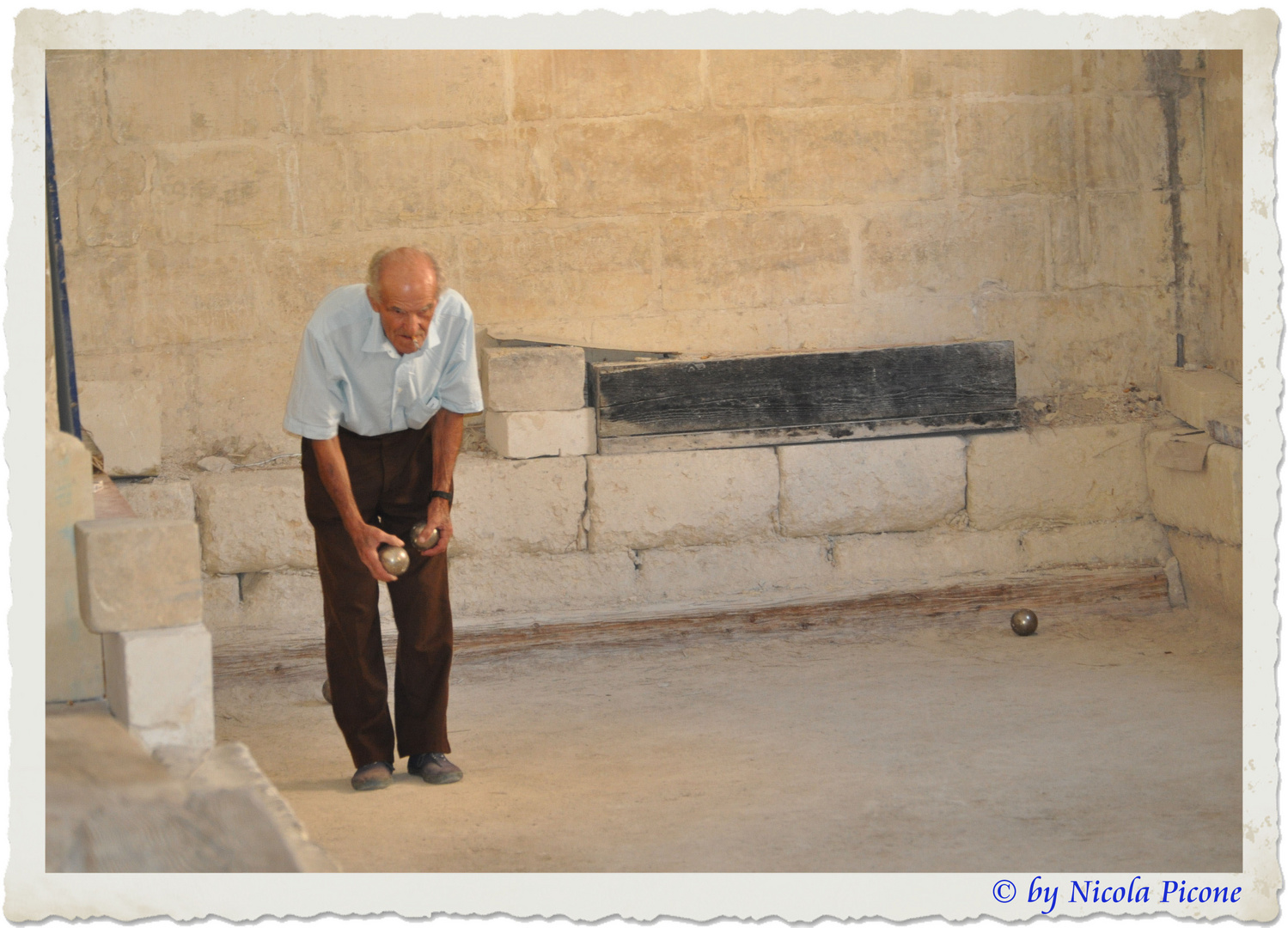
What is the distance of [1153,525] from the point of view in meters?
6.65

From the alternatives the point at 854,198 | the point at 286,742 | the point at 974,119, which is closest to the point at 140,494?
the point at 286,742

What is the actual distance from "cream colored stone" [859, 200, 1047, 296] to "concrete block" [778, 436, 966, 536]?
785 millimetres

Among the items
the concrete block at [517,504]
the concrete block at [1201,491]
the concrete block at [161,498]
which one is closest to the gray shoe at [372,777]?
the concrete block at [517,504]

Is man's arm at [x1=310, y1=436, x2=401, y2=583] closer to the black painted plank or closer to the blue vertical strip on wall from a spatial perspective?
the blue vertical strip on wall

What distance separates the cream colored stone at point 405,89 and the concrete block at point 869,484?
2072mm

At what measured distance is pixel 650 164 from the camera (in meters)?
6.42

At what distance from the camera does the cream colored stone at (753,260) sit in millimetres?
6516

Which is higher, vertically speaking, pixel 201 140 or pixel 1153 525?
pixel 201 140

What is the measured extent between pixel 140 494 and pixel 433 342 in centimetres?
223

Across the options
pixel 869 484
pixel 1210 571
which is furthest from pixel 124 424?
pixel 1210 571

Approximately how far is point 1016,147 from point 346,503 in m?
3.92

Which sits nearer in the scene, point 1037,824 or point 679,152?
point 1037,824

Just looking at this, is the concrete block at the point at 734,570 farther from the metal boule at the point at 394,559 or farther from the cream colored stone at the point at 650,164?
the metal boule at the point at 394,559

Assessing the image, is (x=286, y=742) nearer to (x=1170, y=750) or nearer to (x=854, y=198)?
(x=1170, y=750)
